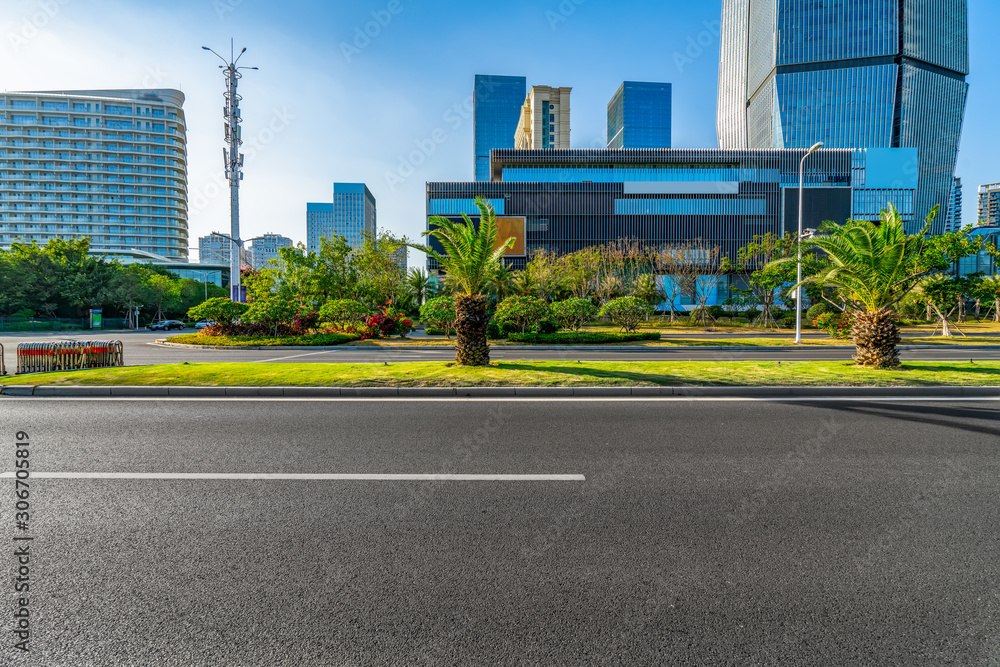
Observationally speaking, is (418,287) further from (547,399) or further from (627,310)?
(547,399)

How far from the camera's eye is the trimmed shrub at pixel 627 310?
2500 cm

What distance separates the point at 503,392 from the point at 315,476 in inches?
194

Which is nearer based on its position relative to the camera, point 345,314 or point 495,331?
point 495,331

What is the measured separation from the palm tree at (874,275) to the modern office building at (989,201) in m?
191

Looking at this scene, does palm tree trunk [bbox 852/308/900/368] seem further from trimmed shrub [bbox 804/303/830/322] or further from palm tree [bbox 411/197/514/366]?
trimmed shrub [bbox 804/303/830/322]

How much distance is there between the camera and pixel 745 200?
67.3 m

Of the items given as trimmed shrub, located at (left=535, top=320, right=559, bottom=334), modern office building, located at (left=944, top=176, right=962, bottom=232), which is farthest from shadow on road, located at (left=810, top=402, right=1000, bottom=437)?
modern office building, located at (left=944, top=176, right=962, bottom=232)

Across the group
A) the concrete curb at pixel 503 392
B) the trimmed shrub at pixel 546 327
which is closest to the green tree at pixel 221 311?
the concrete curb at pixel 503 392

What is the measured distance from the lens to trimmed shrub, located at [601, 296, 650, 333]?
25.0 m

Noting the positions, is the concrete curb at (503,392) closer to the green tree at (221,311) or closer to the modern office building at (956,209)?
the green tree at (221,311)

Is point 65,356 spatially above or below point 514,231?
below

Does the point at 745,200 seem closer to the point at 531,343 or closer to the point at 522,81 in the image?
the point at 531,343

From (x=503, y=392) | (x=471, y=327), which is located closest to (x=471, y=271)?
(x=471, y=327)

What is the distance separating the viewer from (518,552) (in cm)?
320
